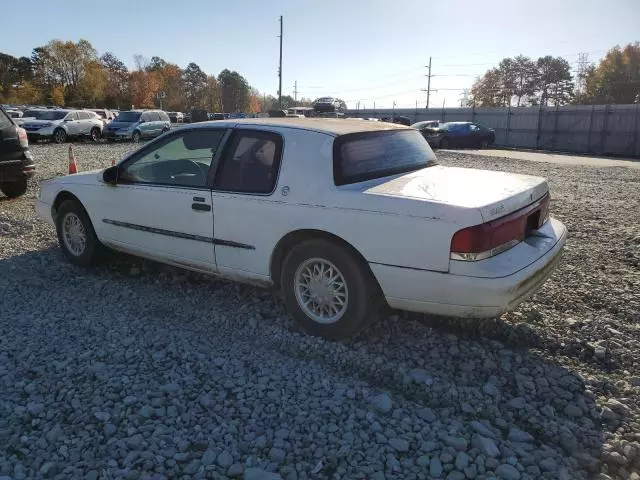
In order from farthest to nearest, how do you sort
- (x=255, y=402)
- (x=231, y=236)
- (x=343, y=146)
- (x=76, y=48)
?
(x=76, y=48) → (x=231, y=236) → (x=343, y=146) → (x=255, y=402)

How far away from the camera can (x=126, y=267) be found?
5.50 metres

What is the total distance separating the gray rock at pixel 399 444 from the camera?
264cm

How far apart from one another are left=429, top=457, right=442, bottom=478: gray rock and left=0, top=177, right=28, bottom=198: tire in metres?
8.78

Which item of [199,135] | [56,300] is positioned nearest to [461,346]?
[199,135]

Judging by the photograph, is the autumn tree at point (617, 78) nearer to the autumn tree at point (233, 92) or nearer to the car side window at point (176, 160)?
the autumn tree at point (233, 92)

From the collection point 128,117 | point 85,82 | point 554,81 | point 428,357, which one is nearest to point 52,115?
point 128,117

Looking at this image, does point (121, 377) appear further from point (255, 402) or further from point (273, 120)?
point (273, 120)

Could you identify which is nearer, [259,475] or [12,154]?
[259,475]

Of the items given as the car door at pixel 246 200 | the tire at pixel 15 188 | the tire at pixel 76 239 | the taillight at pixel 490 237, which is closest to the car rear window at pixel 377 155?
the car door at pixel 246 200

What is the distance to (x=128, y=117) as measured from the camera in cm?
2678

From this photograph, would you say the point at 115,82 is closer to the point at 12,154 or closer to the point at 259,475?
the point at 12,154

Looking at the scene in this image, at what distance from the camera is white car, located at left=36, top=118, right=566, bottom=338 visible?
329 cm

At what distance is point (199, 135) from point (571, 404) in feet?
11.3

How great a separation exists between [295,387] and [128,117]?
26.4 m
